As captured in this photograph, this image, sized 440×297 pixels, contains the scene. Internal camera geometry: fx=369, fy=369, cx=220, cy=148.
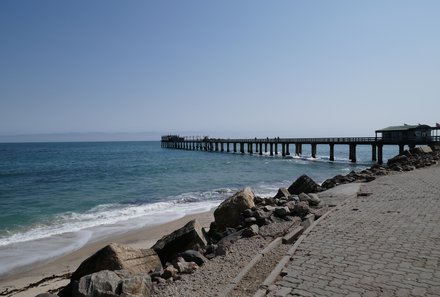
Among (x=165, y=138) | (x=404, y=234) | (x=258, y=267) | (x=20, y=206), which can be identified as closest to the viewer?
(x=258, y=267)

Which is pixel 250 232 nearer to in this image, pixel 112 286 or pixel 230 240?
pixel 230 240

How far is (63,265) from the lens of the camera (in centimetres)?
1016

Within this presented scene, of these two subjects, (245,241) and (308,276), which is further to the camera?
(245,241)

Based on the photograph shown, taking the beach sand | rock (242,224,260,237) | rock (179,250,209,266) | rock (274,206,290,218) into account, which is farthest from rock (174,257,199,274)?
the beach sand

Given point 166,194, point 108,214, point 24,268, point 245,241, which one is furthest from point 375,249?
Result: point 166,194

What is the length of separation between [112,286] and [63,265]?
5917 mm

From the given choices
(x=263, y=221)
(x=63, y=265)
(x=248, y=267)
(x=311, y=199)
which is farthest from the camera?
(x=311, y=199)

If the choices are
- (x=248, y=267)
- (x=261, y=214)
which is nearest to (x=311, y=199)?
(x=261, y=214)

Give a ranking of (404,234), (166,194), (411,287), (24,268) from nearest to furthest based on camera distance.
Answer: (411,287)
(404,234)
(24,268)
(166,194)

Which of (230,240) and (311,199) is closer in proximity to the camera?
(230,240)

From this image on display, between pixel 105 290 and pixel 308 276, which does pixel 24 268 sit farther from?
pixel 308 276

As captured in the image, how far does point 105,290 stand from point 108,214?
12408mm

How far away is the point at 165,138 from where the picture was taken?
111 meters

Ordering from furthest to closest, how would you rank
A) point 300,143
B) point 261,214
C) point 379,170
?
1. point 300,143
2. point 379,170
3. point 261,214
